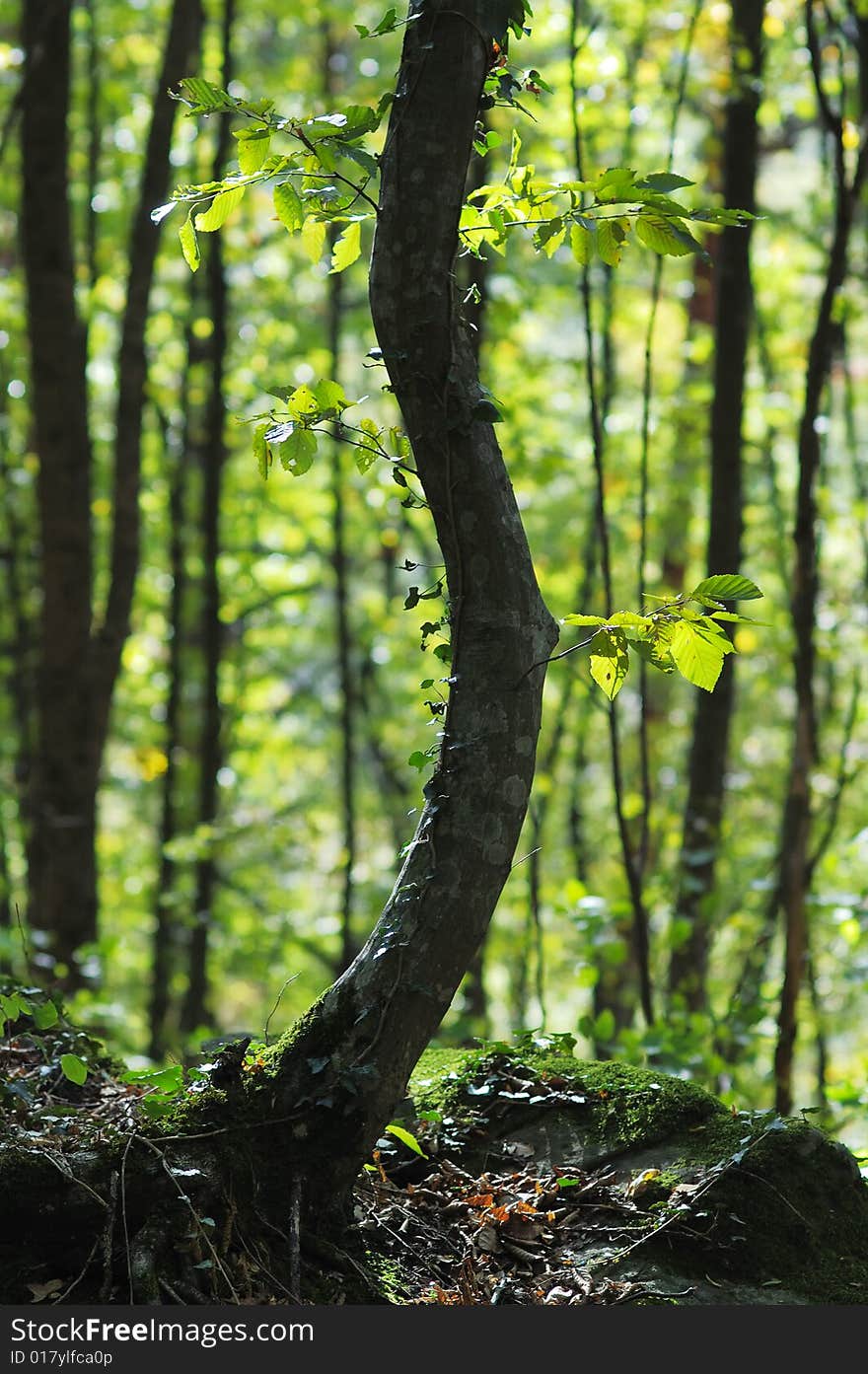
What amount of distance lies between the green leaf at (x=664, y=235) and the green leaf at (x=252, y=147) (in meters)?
0.66

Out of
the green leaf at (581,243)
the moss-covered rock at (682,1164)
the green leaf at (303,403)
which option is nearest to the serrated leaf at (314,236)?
the green leaf at (303,403)

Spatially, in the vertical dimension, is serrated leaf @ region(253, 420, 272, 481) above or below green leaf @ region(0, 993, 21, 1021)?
above

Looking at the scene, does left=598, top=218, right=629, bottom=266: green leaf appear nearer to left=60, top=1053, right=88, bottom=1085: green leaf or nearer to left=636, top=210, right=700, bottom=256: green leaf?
left=636, top=210, right=700, bottom=256: green leaf

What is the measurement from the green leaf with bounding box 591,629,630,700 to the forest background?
33 cm

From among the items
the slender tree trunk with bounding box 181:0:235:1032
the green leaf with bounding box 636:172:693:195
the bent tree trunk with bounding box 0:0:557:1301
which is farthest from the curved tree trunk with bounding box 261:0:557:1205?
the slender tree trunk with bounding box 181:0:235:1032

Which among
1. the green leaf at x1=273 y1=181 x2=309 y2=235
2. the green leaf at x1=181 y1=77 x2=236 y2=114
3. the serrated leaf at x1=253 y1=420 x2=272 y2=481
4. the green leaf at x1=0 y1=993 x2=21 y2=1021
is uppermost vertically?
the green leaf at x1=181 y1=77 x2=236 y2=114

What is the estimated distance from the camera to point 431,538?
10898mm

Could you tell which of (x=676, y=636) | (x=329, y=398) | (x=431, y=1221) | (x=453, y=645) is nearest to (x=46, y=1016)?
(x=431, y=1221)

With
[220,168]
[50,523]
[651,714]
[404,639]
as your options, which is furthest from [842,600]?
[50,523]

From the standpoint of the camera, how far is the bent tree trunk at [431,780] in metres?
2.14

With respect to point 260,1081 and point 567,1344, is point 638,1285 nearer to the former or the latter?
point 567,1344

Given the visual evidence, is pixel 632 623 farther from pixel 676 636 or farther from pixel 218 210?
pixel 218 210

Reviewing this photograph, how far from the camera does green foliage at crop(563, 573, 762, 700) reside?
2.01 m

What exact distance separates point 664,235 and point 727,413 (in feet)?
10.9
